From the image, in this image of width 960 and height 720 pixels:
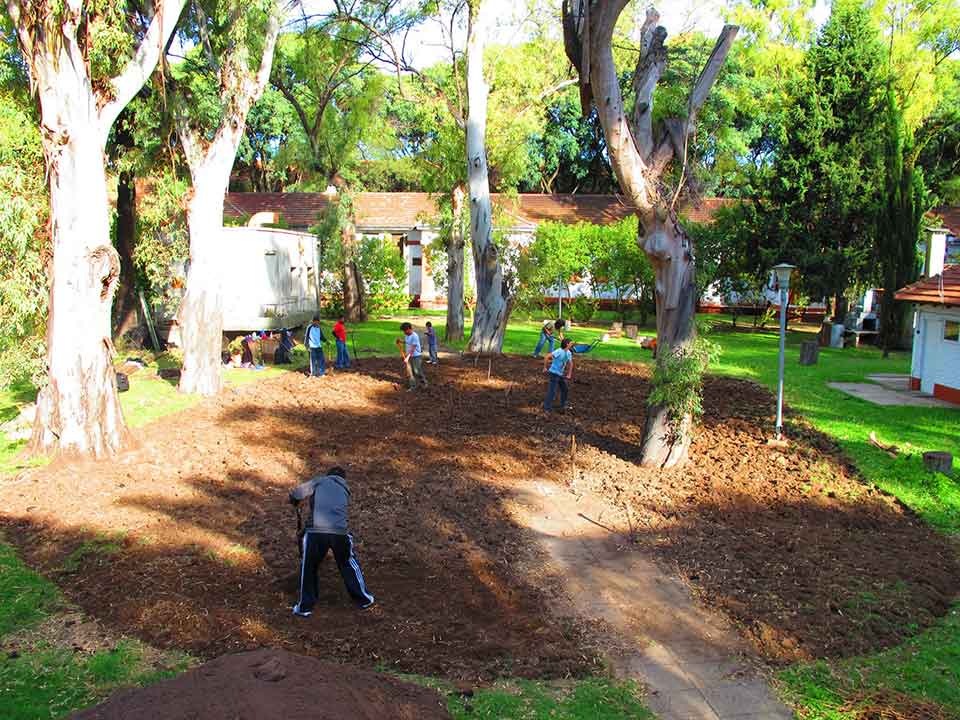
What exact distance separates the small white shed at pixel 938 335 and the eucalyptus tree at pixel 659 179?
8.29 meters

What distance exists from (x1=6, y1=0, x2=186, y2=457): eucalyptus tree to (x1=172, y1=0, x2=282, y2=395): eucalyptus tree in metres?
4.21

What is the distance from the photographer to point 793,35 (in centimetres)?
3725

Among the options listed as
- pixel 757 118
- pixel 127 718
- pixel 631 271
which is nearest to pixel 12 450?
pixel 127 718

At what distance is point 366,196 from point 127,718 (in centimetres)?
4002

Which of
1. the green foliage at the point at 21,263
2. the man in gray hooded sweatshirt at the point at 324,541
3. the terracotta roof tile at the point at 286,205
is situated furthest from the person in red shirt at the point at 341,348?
the terracotta roof tile at the point at 286,205

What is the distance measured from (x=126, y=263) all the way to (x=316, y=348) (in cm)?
794

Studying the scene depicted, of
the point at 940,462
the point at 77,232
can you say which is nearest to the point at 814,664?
the point at 940,462

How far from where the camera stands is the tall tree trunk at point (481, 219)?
23797 millimetres

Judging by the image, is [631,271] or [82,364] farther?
[631,271]

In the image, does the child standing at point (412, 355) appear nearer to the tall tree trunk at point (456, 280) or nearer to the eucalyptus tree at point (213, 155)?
the eucalyptus tree at point (213, 155)

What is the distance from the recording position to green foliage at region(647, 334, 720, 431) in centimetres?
1201

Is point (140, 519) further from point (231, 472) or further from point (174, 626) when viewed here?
point (174, 626)

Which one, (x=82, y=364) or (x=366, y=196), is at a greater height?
(x=366, y=196)

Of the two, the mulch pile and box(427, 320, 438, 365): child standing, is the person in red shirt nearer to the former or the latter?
box(427, 320, 438, 365): child standing
